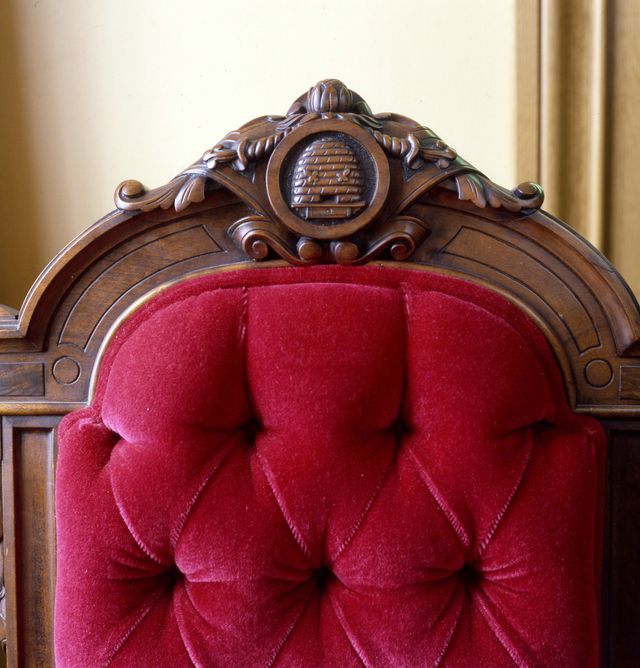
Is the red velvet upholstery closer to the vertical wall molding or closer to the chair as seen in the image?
the chair

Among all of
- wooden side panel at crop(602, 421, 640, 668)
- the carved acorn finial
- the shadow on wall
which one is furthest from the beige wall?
wooden side panel at crop(602, 421, 640, 668)

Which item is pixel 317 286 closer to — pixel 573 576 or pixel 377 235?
pixel 377 235

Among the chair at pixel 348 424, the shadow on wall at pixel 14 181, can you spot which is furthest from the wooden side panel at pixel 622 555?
the shadow on wall at pixel 14 181

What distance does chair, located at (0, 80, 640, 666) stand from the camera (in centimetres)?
40

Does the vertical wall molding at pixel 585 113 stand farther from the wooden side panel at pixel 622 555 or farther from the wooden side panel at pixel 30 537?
the wooden side panel at pixel 30 537

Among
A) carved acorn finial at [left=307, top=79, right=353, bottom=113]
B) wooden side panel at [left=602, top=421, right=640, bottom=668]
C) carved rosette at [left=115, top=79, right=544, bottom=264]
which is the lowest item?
wooden side panel at [left=602, top=421, right=640, bottom=668]

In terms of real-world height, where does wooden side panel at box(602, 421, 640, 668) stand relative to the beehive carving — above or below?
below

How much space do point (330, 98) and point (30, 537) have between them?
441 mm

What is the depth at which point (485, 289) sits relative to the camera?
1.49ft

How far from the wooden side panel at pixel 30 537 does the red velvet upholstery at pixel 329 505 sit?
8cm

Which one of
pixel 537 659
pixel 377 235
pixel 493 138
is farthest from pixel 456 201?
pixel 537 659

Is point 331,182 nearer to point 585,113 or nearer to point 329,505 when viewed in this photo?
point 329,505

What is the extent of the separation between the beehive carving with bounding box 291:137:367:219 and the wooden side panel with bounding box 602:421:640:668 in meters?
0.28

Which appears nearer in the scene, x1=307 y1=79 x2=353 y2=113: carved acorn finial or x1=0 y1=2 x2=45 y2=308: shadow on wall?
x1=307 y1=79 x2=353 y2=113: carved acorn finial
